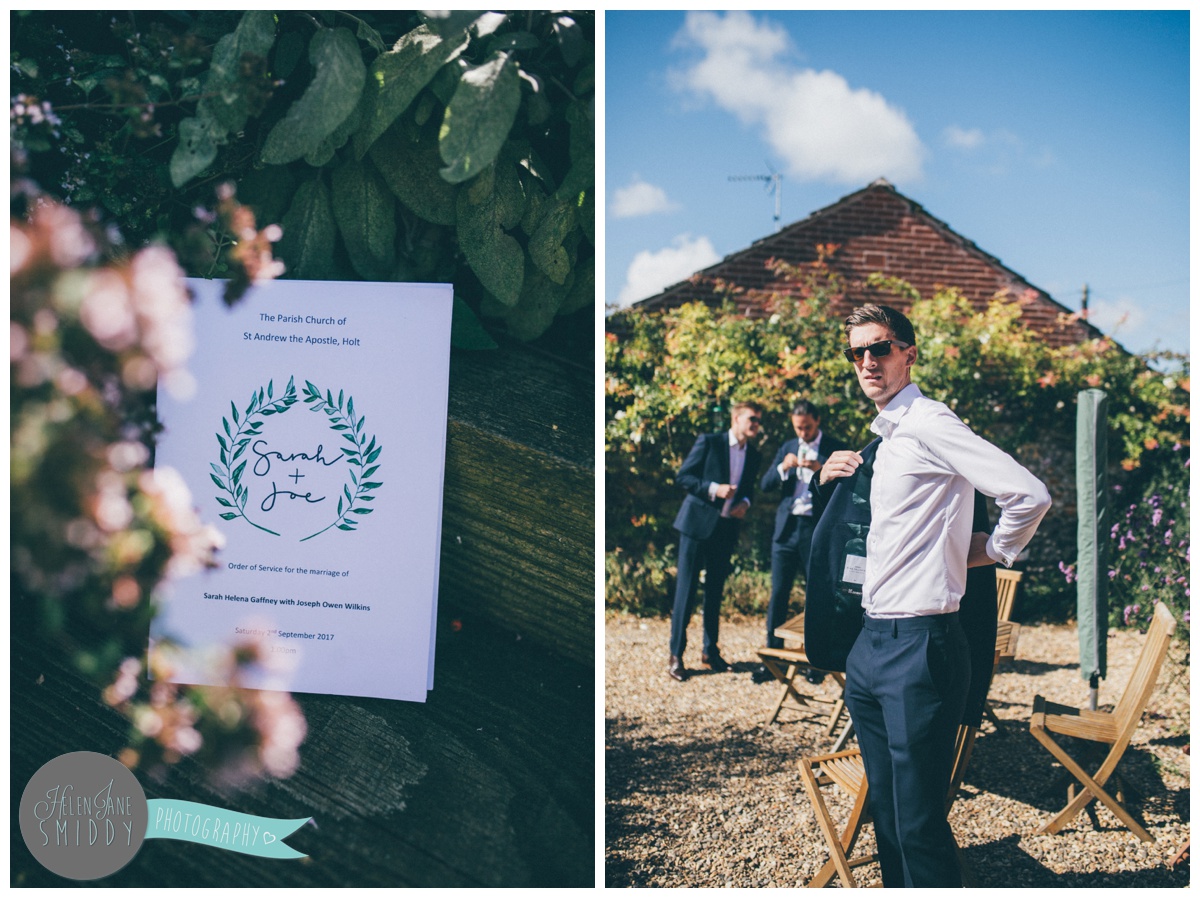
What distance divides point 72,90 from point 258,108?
1.96 ft

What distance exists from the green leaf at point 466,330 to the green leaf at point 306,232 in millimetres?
376

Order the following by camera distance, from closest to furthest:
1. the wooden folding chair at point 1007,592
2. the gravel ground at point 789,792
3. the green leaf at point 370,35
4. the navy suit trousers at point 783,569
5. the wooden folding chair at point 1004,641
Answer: the green leaf at point 370,35 < the gravel ground at point 789,792 < the wooden folding chair at point 1004,641 < the wooden folding chair at point 1007,592 < the navy suit trousers at point 783,569

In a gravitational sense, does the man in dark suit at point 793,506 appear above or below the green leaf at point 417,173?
below

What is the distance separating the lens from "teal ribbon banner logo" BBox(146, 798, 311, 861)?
5.70 ft

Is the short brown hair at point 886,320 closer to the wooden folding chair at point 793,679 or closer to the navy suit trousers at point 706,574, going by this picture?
the wooden folding chair at point 793,679

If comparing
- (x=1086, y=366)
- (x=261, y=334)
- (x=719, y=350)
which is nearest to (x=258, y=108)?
(x=261, y=334)

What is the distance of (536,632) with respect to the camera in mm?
2113

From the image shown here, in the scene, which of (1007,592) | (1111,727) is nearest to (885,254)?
(1007,592)

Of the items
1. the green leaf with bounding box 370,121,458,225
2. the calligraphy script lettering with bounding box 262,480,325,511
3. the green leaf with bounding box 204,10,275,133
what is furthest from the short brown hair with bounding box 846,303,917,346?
the green leaf with bounding box 204,10,275,133

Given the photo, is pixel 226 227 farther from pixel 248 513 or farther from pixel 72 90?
pixel 248 513

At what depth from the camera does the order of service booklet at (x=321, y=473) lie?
187 centimetres

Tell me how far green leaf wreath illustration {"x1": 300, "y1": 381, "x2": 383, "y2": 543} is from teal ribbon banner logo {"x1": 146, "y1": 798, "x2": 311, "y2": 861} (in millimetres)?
687

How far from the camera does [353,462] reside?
1.88m

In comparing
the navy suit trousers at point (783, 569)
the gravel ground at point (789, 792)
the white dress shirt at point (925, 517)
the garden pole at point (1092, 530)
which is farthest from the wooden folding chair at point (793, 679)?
the white dress shirt at point (925, 517)
